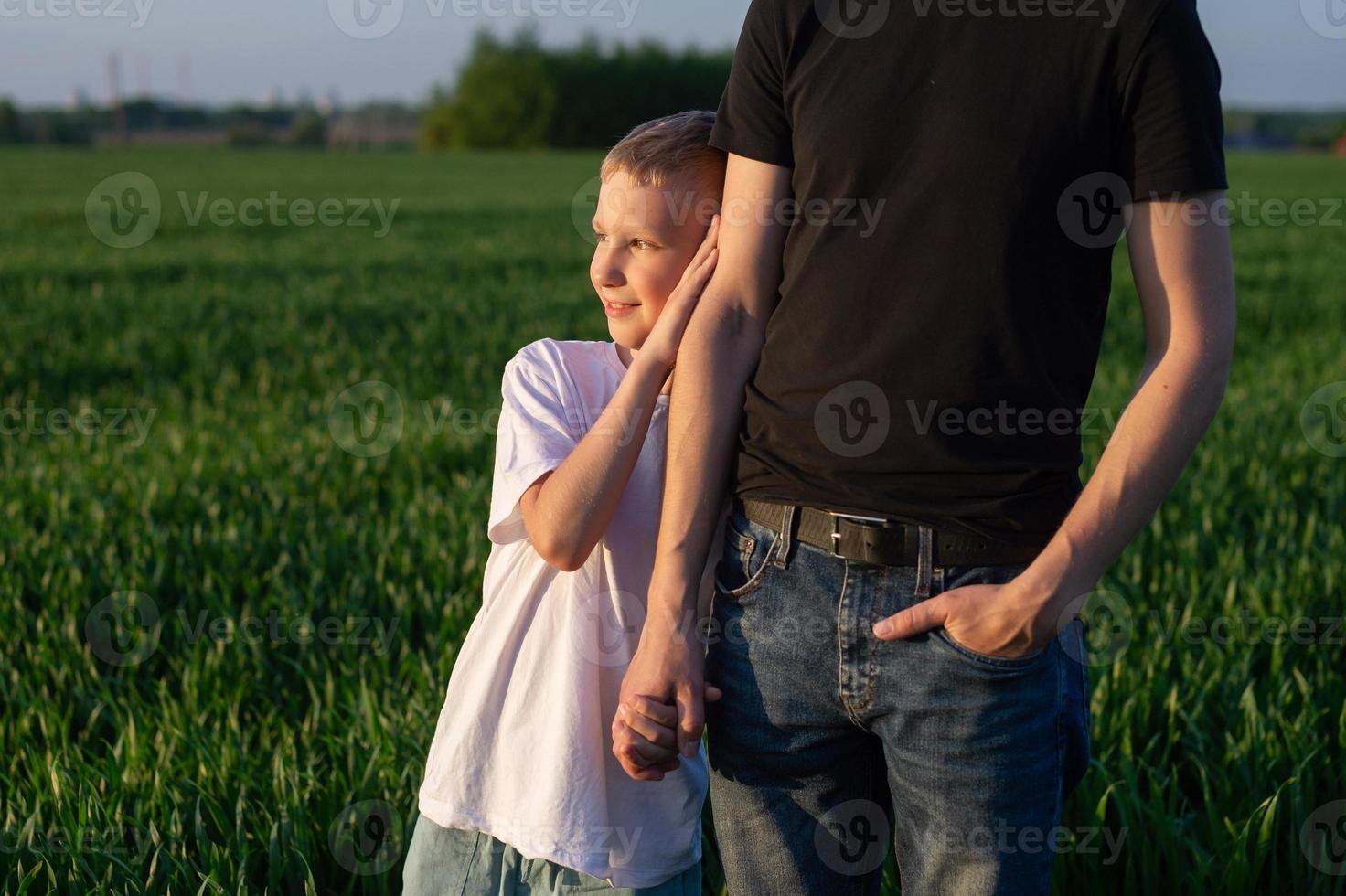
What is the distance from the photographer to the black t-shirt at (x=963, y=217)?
1.28 metres

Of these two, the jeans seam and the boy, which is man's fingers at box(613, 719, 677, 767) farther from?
the jeans seam

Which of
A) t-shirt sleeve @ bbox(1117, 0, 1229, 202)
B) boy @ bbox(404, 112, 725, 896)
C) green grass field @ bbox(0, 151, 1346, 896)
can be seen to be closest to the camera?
t-shirt sleeve @ bbox(1117, 0, 1229, 202)

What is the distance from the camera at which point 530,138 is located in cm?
8819

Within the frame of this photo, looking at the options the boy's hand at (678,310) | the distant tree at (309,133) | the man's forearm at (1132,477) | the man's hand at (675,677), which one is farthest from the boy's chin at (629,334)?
the distant tree at (309,133)

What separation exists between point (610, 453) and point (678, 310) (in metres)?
0.20

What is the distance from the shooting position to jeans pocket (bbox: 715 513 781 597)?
144cm

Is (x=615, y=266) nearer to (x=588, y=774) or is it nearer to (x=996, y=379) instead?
(x=996, y=379)

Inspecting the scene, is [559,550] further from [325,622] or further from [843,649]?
[325,622]

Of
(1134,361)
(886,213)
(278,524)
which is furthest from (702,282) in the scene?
(1134,361)

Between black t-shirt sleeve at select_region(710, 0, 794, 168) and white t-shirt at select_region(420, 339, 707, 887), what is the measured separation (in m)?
0.38

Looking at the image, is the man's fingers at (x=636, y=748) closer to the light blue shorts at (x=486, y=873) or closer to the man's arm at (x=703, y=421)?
the man's arm at (x=703, y=421)

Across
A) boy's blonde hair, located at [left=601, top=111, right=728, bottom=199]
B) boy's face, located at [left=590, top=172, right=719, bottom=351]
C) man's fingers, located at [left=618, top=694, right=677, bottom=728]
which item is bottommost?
man's fingers, located at [left=618, top=694, right=677, bottom=728]

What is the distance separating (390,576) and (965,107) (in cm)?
315

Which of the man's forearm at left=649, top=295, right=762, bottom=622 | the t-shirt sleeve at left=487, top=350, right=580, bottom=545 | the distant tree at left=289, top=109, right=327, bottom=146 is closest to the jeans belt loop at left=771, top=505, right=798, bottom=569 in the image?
the man's forearm at left=649, top=295, right=762, bottom=622
